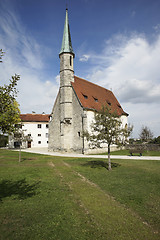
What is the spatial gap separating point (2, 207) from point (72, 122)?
21.1 metres

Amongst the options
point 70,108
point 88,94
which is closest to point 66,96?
point 70,108

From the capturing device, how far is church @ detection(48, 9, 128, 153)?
2511 centimetres

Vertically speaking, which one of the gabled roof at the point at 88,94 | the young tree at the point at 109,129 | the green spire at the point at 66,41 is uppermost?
the green spire at the point at 66,41

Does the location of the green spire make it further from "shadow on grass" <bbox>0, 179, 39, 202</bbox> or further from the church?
"shadow on grass" <bbox>0, 179, 39, 202</bbox>

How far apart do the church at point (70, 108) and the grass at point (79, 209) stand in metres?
15.9

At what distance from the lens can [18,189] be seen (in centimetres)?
782

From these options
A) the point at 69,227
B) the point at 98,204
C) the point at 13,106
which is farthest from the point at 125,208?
the point at 13,106

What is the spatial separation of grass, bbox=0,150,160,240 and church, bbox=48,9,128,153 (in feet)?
52.0

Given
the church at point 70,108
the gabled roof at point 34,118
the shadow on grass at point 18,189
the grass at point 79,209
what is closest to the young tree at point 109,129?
the grass at point 79,209

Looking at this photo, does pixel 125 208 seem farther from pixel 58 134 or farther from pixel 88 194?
pixel 58 134

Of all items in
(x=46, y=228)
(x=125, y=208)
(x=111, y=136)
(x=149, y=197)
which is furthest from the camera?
(x=111, y=136)

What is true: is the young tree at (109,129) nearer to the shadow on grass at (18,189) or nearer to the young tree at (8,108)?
the shadow on grass at (18,189)

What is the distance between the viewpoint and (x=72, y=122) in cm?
2662

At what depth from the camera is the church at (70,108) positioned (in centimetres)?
2511
